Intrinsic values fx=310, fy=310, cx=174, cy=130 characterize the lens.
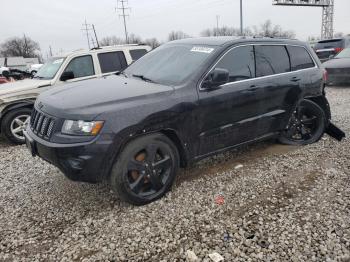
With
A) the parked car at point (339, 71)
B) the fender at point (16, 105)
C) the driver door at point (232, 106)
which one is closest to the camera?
the driver door at point (232, 106)

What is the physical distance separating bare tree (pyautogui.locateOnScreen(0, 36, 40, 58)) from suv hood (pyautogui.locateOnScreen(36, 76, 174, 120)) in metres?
92.1

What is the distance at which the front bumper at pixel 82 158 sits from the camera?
296cm

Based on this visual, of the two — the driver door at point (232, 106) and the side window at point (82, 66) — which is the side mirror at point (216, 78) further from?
the side window at point (82, 66)

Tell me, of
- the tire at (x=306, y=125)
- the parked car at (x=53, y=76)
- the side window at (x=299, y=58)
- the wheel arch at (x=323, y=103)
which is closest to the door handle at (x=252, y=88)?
the side window at (x=299, y=58)

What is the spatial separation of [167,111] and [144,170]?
0.69 m

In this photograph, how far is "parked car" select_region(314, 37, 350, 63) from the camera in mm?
14466

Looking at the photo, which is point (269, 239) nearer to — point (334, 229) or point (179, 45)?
point (334, 229)

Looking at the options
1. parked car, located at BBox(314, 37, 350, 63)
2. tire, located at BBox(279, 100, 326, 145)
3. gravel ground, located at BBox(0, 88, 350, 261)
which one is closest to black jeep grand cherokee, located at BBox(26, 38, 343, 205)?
tire, located at BBox(279, 100, 326, 145)

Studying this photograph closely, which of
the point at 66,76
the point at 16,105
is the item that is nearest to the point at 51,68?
the point at 66,76

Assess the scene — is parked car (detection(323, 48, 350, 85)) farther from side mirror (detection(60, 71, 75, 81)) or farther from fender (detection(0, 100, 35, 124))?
fender (detection(0, 100, 35, 124))

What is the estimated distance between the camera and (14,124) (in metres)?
6.02

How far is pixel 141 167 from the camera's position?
11.0 ft

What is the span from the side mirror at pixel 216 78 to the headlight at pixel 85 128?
134cm

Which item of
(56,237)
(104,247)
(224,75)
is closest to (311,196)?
(224,75)
